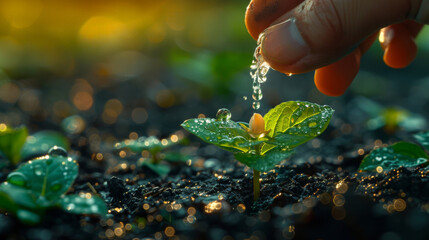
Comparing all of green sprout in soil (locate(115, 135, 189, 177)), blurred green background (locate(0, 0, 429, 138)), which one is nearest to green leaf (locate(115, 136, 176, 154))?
green sprout in soil (locate(115, 135, 189, 177))

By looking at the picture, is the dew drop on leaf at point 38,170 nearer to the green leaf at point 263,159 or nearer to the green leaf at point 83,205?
the green leaf at point 83,205

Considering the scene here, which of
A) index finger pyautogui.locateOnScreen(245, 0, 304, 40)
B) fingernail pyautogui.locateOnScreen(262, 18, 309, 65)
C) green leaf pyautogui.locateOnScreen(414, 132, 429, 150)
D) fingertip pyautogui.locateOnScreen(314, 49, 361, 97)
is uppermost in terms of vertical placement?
index finger pyautogui.locateOnScreen(245, 0, 304, 40)

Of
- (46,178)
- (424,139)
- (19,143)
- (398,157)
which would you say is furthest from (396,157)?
(19,143)

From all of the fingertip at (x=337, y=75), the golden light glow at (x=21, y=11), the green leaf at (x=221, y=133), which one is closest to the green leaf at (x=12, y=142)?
the green leaf at (x=221, y=133)

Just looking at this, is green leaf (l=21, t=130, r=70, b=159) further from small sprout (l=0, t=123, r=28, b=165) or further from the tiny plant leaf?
the tiny plant leaf

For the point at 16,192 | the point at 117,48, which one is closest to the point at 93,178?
the point at 16,192

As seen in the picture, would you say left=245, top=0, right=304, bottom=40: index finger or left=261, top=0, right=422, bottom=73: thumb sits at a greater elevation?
left=245, top=0, right=304, bottom=40: index finger

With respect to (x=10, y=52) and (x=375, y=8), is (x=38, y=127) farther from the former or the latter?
(x=375, y=8)
